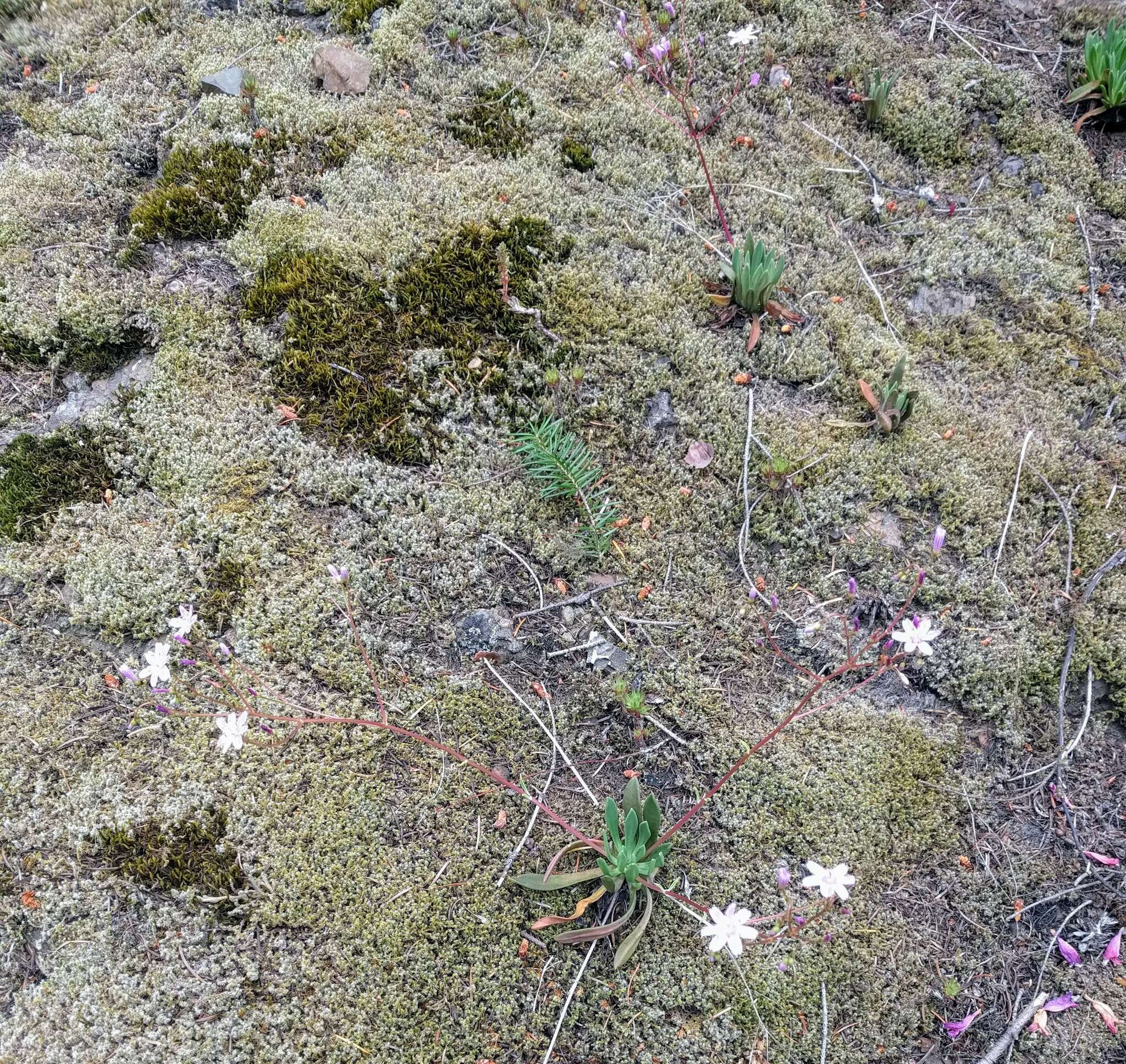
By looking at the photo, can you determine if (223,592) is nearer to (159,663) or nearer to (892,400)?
(159,663)

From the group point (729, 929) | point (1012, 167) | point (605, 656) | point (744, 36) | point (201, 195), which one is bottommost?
point (605, 656)

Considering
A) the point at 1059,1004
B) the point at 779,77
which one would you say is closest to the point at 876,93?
the point at 779,77

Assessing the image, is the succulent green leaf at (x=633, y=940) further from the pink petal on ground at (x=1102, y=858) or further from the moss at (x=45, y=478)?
the moss at (x=45, y=478)

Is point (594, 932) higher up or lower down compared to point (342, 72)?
lower down

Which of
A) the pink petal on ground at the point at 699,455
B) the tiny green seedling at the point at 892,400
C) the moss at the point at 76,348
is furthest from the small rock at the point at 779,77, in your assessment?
the moss at the point at 76,348

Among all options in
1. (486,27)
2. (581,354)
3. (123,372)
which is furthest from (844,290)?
(123,372)
